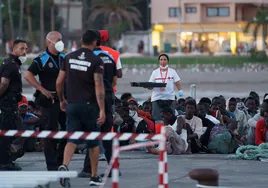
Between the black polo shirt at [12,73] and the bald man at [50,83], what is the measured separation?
555mm

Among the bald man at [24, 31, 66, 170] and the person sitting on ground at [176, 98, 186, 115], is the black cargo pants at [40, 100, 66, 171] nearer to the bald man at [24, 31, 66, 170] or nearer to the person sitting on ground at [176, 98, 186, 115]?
the bald man at [24, 31, 66, 170]

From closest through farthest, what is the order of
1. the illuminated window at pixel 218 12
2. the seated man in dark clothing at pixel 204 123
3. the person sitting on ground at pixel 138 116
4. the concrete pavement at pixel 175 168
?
the concrete pavement at pixel 175 168 → the seated man in dark clothing at pixel 204 123 → the person sitting on ground at pixel 138 116 → the illuminated window at pixel 218 12

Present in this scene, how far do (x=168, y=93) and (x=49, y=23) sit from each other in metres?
85.8

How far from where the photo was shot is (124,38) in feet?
341

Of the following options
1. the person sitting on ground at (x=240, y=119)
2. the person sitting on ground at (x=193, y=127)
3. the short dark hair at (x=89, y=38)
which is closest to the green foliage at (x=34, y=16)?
the person sitting on ground at (x=240, y=119)

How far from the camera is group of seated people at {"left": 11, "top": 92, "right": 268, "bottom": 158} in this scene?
15.1 meters

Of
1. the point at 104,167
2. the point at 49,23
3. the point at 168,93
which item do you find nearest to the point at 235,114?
the point at 168,93

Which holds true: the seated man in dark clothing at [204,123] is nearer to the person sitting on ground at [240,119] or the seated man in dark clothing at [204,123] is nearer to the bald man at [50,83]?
the person sitting on ground at [240,119]

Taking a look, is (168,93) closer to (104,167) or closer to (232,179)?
(104,167)

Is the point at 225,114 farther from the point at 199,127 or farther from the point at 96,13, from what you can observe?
the point at 96,13

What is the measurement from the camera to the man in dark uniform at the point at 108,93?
12.2 meters

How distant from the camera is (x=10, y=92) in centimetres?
1286

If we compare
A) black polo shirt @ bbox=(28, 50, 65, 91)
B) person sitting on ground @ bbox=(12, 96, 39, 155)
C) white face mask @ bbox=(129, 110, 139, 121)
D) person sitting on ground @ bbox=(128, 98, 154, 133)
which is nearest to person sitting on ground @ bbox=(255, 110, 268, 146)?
person sitting on ground @ bbox=(128, 98, 154, 133)

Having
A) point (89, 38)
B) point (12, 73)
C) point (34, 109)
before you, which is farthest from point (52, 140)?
point (34, 109)
